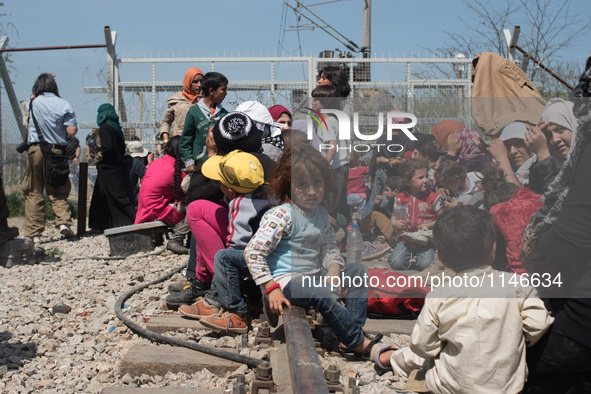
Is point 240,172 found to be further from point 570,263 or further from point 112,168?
point 112,168

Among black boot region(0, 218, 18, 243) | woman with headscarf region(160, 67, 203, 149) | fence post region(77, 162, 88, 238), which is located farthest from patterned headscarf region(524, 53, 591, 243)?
fence post region(77, 162, 88, 238)

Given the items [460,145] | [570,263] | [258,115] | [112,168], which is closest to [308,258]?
[460,145]

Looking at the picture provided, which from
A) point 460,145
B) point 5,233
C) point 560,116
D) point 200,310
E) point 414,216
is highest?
point 560,116

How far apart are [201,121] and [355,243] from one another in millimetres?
2969

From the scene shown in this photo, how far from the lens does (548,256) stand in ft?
9.59

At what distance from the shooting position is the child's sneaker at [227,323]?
13.6 feet

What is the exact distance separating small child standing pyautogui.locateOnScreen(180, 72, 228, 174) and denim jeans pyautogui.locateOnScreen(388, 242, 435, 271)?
3024 mm

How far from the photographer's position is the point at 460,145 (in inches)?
132

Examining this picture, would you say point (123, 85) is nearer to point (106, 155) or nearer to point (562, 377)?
point (106, 155)

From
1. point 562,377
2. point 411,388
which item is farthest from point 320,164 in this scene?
point 562,377

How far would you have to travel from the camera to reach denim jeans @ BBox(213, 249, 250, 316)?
4.15 m

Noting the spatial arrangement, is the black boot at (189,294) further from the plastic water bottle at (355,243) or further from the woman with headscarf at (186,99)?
the woman with headscarf at (186,99)

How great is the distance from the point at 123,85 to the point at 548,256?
871 centimetres

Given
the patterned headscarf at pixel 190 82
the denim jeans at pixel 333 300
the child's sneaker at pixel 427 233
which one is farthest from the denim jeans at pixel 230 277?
the patterned headscarf at pixel 190 82
